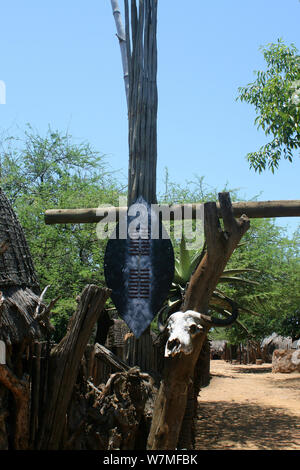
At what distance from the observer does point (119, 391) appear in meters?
4.32

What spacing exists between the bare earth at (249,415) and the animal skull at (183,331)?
4.22 m

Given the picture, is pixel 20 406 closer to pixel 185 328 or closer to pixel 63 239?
pixel 185 328

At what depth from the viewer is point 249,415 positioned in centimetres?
995

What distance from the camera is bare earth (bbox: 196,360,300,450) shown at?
7.59 m

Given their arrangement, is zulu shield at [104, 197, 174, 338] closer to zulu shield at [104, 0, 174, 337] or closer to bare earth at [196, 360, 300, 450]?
zulu shield at [104, 0, 174, 337]

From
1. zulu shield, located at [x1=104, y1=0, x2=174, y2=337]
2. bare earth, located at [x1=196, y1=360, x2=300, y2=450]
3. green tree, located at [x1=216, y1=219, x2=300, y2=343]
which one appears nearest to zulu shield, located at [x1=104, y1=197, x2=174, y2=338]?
zulu shield, located at [x1=104, y1=0, x2=174, y2=337]

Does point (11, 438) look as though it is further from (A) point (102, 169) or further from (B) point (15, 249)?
(A) point (102, 169)

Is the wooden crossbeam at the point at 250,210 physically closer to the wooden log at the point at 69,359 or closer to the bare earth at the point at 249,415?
the wooden log at the point at 69,359

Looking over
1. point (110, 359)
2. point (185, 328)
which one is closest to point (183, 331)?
point (185, 328)

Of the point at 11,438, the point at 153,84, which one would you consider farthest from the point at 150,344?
the point at 153,84

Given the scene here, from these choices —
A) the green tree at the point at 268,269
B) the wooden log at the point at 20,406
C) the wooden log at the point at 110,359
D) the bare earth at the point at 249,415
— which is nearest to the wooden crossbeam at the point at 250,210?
the wooden log at the point at 110,359

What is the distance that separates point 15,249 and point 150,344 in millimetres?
2216

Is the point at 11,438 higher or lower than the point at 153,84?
lower

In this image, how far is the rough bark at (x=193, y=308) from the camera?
351 cm
